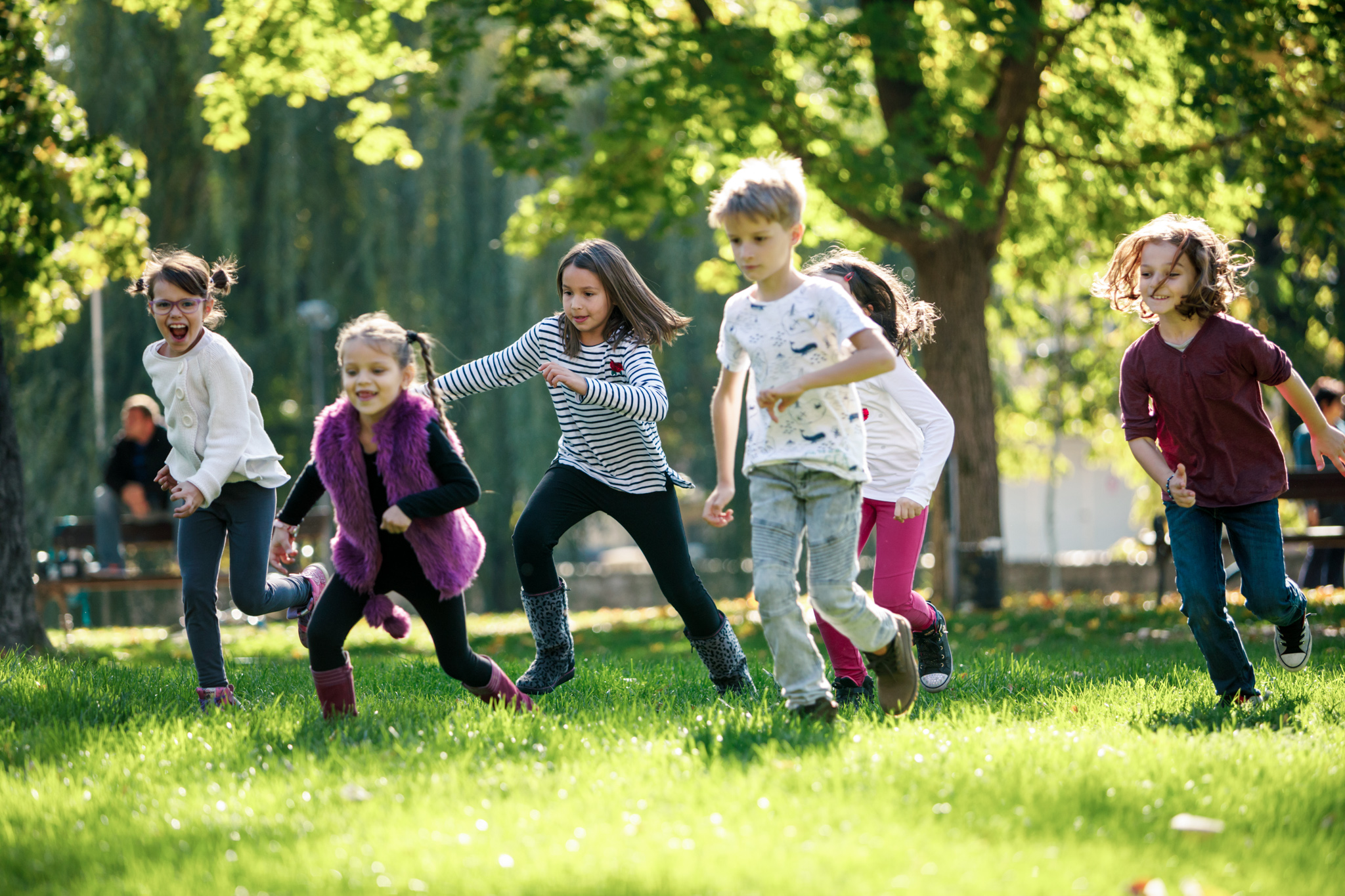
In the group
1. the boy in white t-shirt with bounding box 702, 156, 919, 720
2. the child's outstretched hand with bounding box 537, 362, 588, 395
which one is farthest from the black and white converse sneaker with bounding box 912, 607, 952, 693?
the child's outstretched hand with bounding box 537, 362, 588, 395

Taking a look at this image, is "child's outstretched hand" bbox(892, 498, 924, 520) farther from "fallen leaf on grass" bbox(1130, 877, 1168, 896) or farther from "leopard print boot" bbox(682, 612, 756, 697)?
"fallen leaf on grass" bbox(1130, 877, 1168, 896)

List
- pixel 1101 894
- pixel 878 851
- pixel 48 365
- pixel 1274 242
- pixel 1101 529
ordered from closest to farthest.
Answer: pixel 1101 894
pixel 878 851
pixel 48 365
pixel 1274 242
pixel 1101 529

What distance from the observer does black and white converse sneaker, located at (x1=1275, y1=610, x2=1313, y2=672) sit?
5195mm

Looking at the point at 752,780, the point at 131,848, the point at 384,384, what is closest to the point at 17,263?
the point at 384,384

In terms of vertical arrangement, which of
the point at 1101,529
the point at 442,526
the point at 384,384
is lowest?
the point at 1101,529

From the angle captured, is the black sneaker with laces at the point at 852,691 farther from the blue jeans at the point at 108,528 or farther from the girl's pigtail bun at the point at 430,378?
the blue jeans at the point at 108,528

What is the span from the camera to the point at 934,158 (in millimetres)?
12156

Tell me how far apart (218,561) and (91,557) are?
795 centimetres

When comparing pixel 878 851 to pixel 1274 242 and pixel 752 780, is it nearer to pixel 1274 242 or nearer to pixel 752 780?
pixel 752 780

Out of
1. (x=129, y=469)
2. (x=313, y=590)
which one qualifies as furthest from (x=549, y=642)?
(x=129, y=469)

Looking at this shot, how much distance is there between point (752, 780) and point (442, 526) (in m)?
1.57

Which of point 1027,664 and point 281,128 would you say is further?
point 281,128

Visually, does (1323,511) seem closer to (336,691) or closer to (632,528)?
(632,528)

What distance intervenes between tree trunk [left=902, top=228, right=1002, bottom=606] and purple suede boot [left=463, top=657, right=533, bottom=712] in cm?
820
